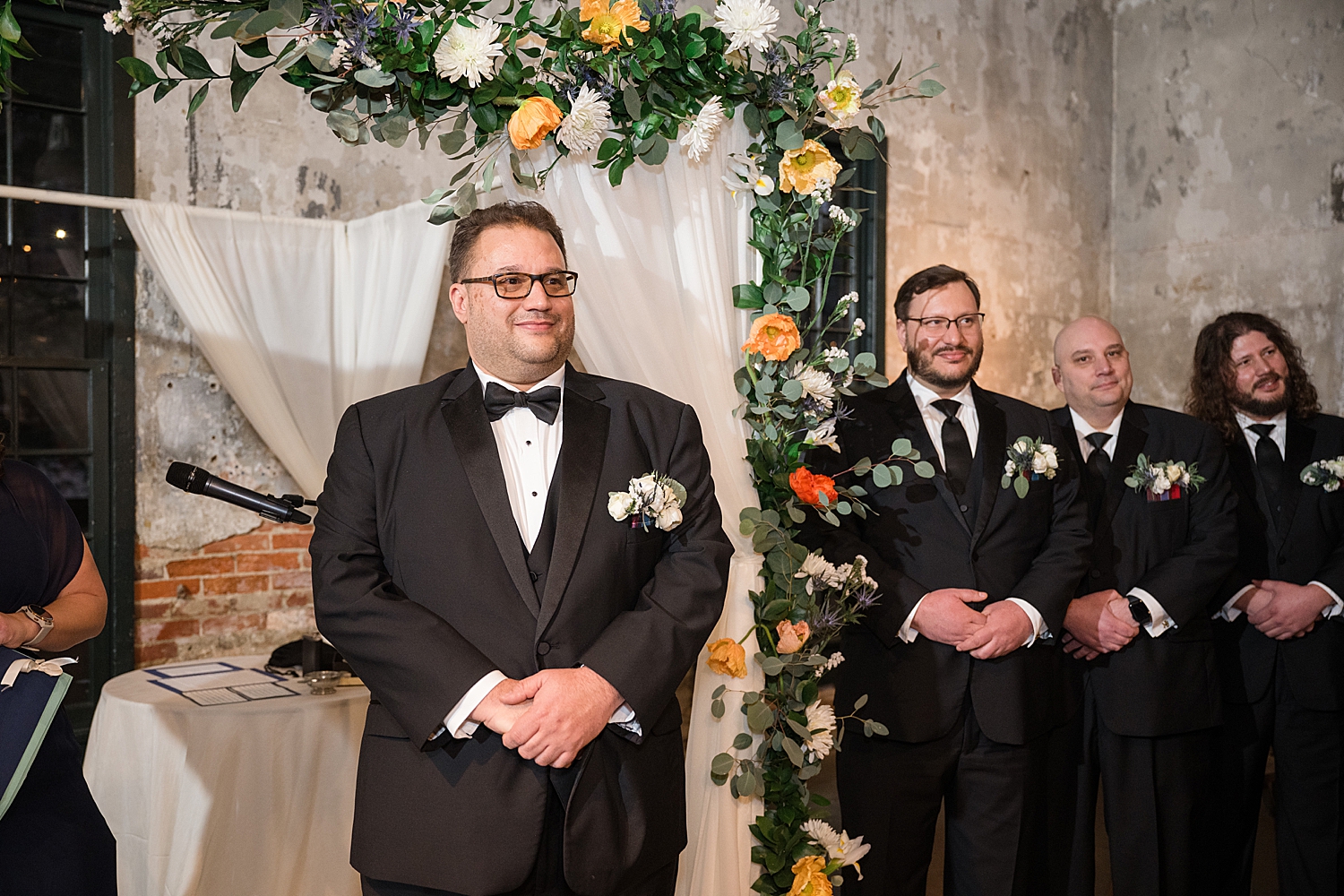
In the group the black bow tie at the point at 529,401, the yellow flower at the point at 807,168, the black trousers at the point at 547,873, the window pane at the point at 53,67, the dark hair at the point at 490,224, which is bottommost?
the black trousers at the point at 547,873

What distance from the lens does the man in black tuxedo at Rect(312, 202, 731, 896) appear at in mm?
2004

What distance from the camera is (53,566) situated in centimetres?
227

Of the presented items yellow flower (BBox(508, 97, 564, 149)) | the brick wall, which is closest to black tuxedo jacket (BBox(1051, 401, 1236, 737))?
yellow flower (BBox(508, 97, 564, 149))

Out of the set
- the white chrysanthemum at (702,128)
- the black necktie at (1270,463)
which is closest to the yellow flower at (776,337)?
the white chrysanthemum at (702,128)

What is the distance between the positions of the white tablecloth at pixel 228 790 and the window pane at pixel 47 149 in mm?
1965

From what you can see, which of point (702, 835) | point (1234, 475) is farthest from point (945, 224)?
point (702, 835)

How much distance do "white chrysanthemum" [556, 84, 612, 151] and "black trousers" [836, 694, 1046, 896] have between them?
1660mm

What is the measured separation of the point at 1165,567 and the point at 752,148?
175cm

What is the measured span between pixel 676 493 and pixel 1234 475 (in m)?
2.40

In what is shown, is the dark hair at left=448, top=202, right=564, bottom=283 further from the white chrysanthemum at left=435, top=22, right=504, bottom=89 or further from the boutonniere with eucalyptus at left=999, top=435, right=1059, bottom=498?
the boutonniere with eucalyptus at left=999, top=435, right=1059, bottom=498

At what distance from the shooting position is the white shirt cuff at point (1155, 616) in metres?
3.21

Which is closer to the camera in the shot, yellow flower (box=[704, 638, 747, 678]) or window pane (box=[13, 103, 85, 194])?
yellow flower (box=[704, 638, 747, 678])

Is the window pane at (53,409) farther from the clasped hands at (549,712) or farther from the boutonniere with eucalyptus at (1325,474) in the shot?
the boutonniere with eucalyptus at (1325,474)

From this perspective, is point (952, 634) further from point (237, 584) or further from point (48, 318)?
point (48, 318)
